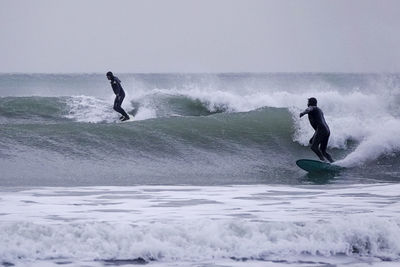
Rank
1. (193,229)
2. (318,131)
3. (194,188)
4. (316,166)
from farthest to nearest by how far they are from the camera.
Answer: (318,131), (316,166), (194,188), (193,229)

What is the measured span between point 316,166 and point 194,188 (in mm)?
3335

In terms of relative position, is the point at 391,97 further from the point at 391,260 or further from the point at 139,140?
the point at 391,260

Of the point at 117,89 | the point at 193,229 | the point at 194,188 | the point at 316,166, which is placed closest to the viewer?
the point at 193,229

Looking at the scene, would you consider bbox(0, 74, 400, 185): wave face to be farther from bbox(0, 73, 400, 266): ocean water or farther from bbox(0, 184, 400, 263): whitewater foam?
bbox(0, 184, 400, 263): whitewater foam

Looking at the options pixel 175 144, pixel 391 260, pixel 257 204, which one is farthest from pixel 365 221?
pixel 175 144

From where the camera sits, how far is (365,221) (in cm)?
975

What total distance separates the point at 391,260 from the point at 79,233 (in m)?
3.47

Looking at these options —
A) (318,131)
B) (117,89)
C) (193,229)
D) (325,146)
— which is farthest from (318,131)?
(193,229)

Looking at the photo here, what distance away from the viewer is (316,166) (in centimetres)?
1598

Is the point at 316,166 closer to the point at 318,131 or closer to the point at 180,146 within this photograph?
the point at 318,131

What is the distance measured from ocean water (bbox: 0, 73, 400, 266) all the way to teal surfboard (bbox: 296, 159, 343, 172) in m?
0.19

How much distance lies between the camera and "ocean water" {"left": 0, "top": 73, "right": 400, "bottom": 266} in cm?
898

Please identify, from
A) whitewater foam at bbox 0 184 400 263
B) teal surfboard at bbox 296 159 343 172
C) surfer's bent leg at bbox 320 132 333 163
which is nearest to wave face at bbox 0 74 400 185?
teal surfboard at bbox 296 159 343 172

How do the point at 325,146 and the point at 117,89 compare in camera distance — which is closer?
the point at 325,146
